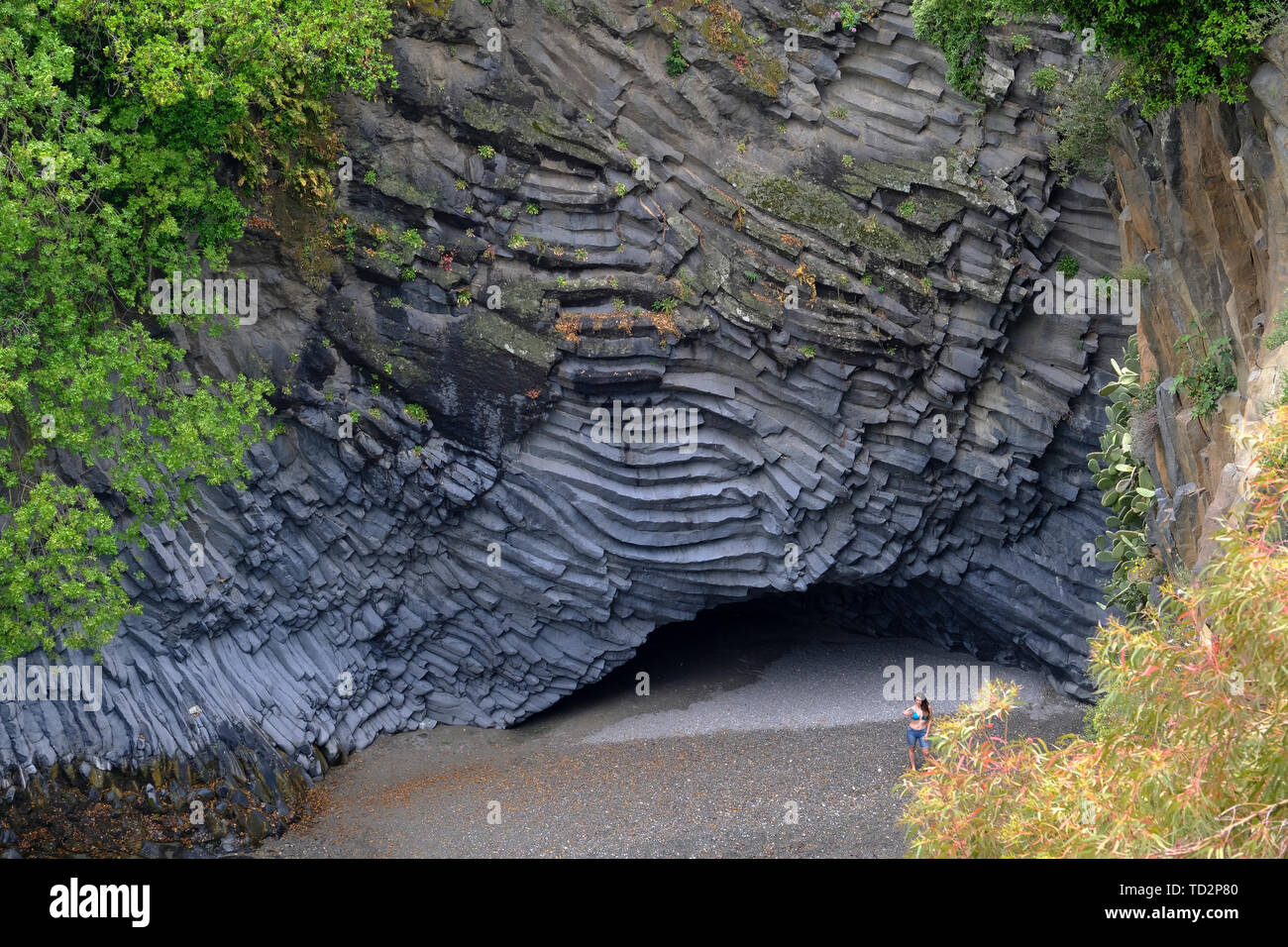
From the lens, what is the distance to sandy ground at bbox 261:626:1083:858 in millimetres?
20953

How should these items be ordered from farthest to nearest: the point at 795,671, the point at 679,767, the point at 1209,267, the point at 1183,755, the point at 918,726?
the point at 795,671, the point at 679,767, the point at 918,726, the point at 1209,267, the point at 1183,755

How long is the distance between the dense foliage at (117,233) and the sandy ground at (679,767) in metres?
7.59

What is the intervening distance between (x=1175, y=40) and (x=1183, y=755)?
10.1 m

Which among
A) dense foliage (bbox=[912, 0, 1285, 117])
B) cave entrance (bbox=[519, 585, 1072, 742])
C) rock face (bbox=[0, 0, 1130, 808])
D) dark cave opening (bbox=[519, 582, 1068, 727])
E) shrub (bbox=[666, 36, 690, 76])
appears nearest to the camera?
dense foliage (bbox=[912, 0, 1285, 117])

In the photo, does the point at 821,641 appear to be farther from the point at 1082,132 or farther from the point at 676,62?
the point at 676,62

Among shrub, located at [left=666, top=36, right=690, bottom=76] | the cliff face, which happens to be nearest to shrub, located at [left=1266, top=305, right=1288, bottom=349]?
the cliff face

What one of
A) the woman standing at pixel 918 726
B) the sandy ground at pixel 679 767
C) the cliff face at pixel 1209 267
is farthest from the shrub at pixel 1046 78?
the sandy ground at pixel 679 767

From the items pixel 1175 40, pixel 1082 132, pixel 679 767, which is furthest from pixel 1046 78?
pixel 679 767

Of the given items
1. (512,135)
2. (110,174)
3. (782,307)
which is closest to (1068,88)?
(782,307)

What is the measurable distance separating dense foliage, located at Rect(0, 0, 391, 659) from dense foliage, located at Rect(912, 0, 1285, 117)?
41.6ft

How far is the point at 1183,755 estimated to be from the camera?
320 inches

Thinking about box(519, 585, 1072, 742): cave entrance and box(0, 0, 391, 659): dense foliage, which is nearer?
box(0, 0, 391, 659): dense foliage

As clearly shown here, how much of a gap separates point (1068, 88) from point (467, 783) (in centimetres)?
1995

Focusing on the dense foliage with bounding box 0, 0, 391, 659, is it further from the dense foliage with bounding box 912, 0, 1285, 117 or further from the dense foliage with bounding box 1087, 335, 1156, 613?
the dense foliage with bounding box 1087, 335, 1156, 613
